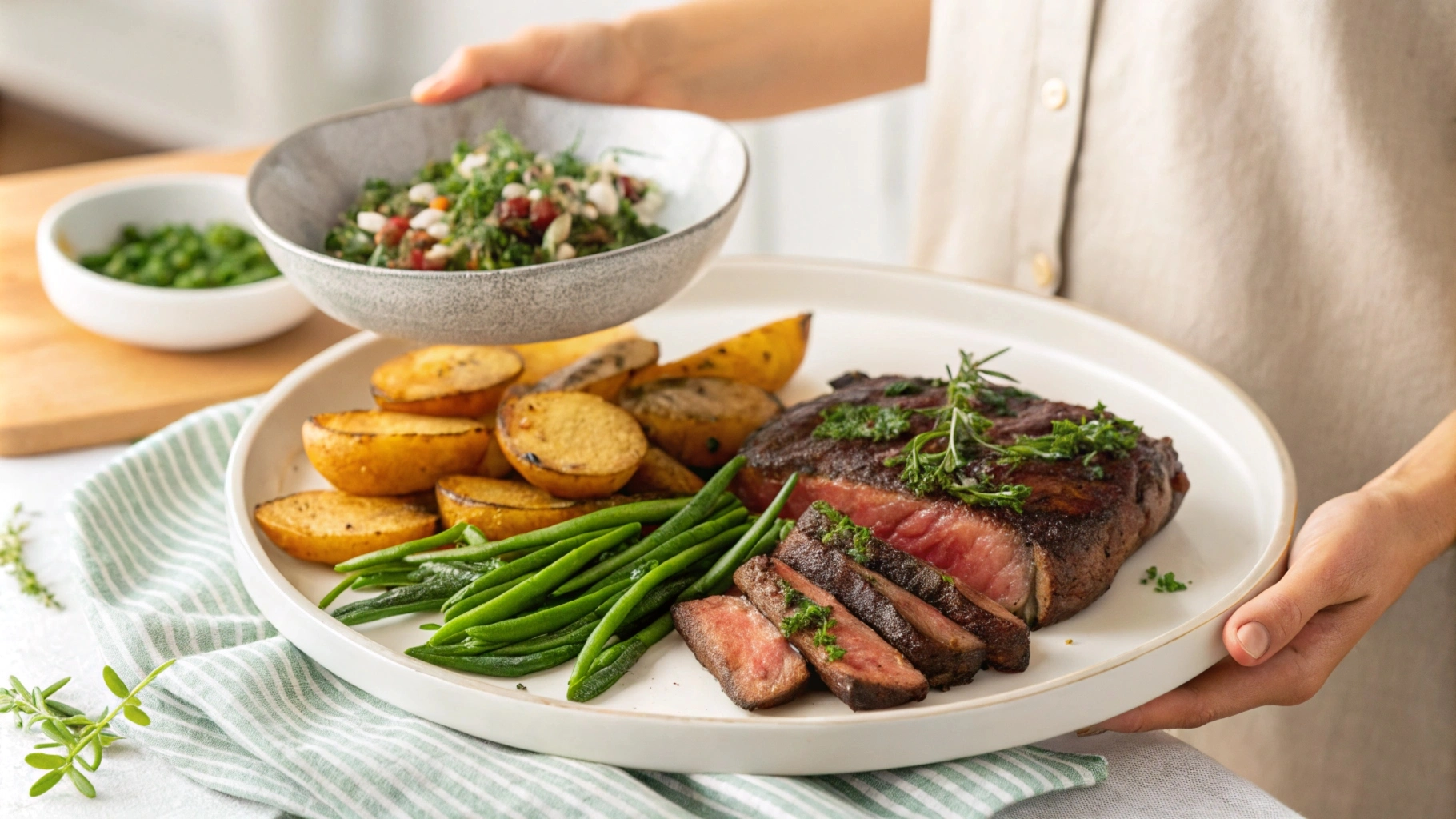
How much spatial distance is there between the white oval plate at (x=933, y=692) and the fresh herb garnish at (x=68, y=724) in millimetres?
265

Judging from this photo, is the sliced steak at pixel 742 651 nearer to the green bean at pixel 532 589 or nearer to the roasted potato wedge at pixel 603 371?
the green bean at pixel 532 589

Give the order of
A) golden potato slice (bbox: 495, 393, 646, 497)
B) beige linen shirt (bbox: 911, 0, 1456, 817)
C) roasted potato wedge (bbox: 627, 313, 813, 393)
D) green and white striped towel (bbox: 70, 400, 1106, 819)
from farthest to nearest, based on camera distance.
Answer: roasted potato wedge (bbox: 627, 313, 813, 393) → beige linen shirt (bbox: 911, 0, 1456, 817) → golden potato slice (bbox: 495, 393, 646, 497) → green and white striped towel (bbox: 70, 400, 1106, 819)

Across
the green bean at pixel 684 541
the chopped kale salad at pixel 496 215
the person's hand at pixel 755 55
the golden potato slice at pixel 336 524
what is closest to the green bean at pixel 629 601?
the green bean at pixel 684 541

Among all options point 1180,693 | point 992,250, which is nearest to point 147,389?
point 992,250

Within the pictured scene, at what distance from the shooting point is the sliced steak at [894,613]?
183 cm

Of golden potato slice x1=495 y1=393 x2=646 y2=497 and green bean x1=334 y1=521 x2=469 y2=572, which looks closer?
Result: green bean x1=334 y1=521 x2=469 y2=572

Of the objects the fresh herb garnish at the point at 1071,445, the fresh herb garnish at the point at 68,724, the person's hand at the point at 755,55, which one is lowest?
the fresh herb garnish at the point at 68,724

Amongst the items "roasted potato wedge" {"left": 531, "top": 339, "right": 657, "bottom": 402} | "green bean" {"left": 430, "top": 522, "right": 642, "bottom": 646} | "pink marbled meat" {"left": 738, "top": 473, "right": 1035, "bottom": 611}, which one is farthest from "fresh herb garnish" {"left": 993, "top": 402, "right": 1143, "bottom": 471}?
"roasted potato wedge" {"left": 531, "top": 339, "right": 657, "bottom": 402}

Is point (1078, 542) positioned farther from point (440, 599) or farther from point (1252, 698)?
point (440, 599)

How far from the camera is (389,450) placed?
2287 mm

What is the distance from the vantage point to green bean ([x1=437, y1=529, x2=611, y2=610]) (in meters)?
2.03

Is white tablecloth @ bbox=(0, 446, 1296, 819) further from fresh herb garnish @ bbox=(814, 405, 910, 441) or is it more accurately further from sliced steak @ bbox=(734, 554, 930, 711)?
fresh herb garnish @ bbox=(814, 405, 910, 441)

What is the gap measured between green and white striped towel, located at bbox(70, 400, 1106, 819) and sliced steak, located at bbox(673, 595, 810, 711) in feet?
0.45

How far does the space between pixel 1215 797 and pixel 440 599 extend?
1.33 metres
